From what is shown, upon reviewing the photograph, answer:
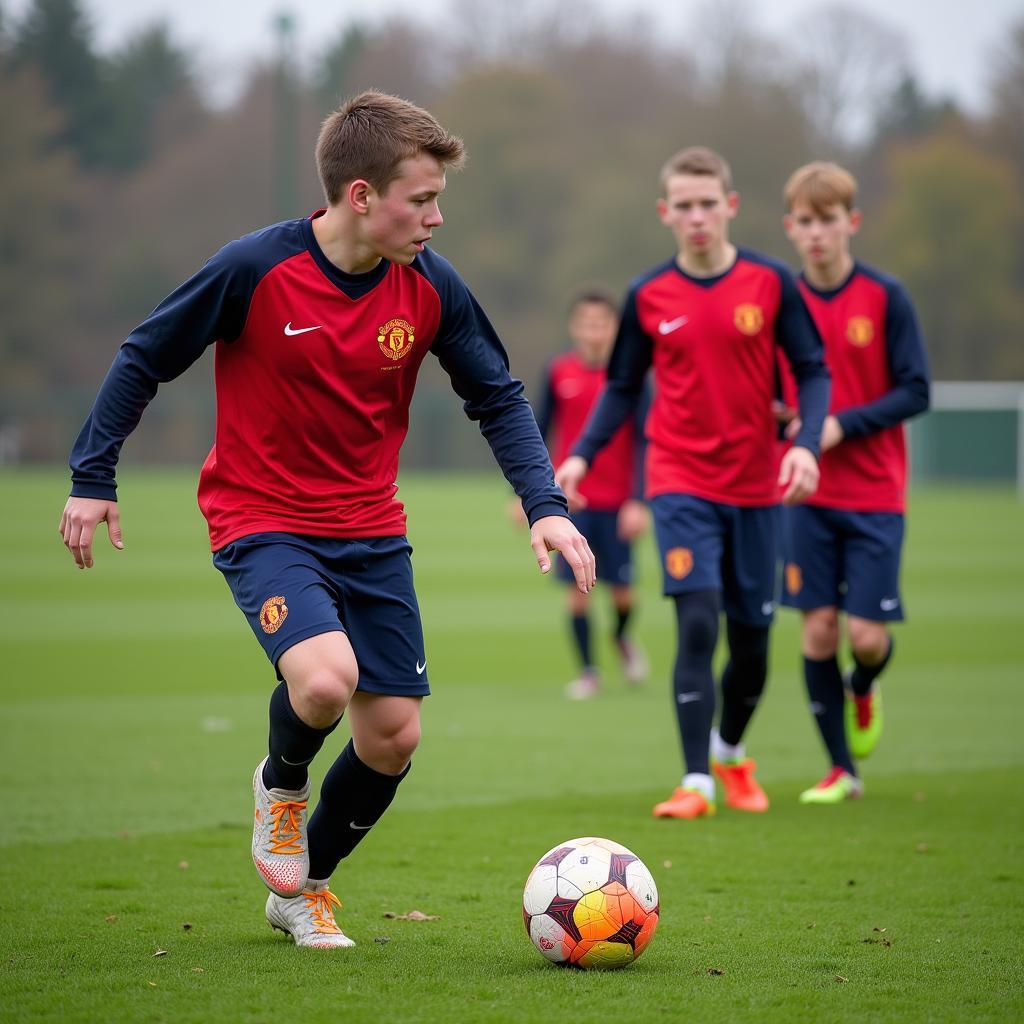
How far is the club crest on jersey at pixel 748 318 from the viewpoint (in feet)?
22.3

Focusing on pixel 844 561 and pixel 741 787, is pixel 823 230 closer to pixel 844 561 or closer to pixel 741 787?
pixel 844 561

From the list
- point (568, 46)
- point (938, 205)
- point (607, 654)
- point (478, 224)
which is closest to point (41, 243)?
point (478, 224)

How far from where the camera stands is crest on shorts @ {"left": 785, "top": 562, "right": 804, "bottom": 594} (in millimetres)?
7254

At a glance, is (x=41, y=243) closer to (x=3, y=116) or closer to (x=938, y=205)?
(x=3, y=116)

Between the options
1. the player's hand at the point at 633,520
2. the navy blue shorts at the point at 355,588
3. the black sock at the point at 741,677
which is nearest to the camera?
the navy blue shorts at the point at 355,588

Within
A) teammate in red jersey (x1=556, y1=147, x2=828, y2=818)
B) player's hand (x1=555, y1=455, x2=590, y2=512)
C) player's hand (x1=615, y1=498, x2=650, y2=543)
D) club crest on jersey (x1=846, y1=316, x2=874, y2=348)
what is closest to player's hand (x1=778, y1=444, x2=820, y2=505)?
teammate in red jersey (x1=556, y1=147, x2=828, y2=818)

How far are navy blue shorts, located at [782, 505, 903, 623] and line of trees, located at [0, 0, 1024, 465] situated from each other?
40820 mm

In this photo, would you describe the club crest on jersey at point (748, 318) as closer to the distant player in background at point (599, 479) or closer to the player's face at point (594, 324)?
the distant player in background at point (599, 479)

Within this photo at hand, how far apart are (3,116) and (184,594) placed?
41.3 meters

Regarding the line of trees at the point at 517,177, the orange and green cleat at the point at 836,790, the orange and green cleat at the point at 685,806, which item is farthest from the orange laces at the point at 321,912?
the line of trees at the point at 517,177

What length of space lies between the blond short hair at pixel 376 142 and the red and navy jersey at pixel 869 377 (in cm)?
304

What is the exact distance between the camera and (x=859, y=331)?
286 inches

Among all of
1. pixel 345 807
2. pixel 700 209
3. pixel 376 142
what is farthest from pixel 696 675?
pixel 376 142

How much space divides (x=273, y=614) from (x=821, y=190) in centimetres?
391
